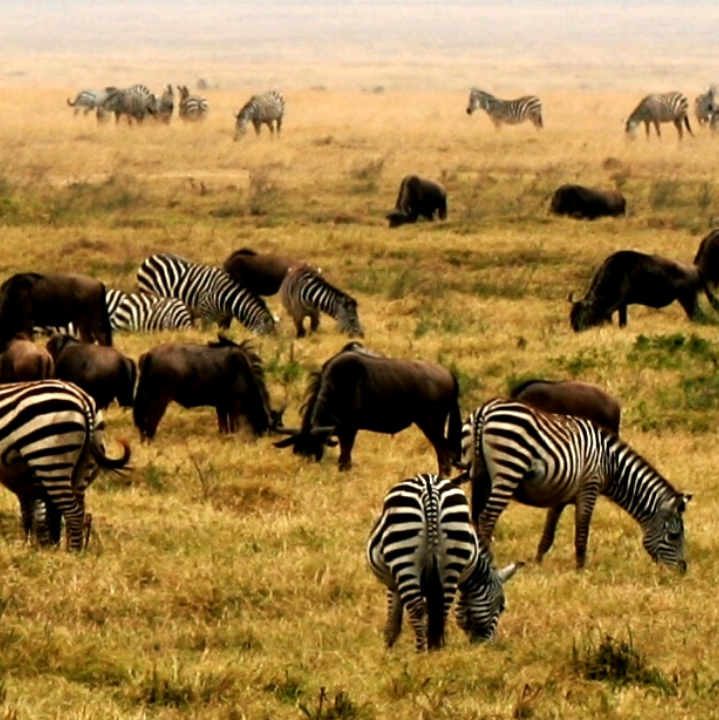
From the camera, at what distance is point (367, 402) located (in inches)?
557

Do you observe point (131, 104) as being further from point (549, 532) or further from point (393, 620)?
point (393, 620)

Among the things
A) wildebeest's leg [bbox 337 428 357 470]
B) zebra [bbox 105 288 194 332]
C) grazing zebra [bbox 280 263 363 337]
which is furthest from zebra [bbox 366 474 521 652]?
zebra [bbox 105 288 194 332]

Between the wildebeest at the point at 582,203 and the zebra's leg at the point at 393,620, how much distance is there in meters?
20.0

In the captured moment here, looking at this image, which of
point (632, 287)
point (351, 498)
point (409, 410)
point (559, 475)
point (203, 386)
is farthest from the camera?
point (632, 287)

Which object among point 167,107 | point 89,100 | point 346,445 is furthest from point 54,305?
point 89,100

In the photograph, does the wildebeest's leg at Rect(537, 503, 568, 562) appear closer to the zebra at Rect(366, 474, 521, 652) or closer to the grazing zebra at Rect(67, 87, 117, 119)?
the zebra at Rect(366, 474, 521, 652)

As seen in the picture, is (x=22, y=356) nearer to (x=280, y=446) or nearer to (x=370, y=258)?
(x=280, y=446)

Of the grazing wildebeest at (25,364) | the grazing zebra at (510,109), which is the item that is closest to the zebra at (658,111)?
the grazing zebra at (510,109)

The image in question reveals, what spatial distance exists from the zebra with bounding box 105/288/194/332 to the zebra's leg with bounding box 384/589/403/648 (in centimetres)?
Result: 1122

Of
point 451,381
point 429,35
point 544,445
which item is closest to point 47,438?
point 544,445

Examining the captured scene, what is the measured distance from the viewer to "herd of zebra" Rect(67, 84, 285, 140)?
46.5 m

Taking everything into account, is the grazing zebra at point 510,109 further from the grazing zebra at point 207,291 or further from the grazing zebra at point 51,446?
the grazing zebra at point 51,446

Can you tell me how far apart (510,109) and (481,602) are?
44347 millimetres

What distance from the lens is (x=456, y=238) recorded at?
25.6 metres
